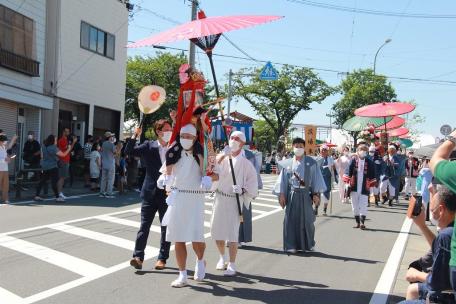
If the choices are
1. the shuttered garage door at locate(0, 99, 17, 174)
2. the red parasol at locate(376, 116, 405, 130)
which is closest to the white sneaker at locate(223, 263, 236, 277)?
the red parasol at locate(376, 116, 405, 130)

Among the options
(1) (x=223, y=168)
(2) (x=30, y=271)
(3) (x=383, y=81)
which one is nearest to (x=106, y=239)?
(2) (x=30, y=271)

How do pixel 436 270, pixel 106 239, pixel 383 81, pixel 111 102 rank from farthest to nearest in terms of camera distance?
1. pixel 383 81
2. pixel 111 102
3. pixel 106 239
4. pixel 436 270

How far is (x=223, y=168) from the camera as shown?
727 cm

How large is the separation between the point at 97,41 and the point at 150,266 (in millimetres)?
19099

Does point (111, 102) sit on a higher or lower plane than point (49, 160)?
higher

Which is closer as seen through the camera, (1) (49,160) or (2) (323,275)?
(2) (323,275)

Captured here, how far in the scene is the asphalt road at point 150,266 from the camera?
5.78 m

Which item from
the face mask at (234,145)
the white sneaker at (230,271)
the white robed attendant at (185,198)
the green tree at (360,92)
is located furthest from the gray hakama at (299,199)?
the green tree at (360,92)

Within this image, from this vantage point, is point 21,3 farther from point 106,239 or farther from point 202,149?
point 202,149

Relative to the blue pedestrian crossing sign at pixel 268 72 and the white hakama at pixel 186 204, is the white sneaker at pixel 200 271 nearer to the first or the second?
the white hakama at pixel 186 204

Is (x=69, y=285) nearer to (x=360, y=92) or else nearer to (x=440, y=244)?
(x=440, y=244)

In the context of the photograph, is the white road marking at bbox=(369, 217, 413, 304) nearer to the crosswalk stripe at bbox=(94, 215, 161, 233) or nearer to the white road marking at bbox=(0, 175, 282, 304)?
the white road marking at bbox=(0, 175, 282, 304)

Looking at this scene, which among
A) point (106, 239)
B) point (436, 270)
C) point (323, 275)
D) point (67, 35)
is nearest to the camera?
point (436, 270)

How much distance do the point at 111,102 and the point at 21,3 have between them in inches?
300
